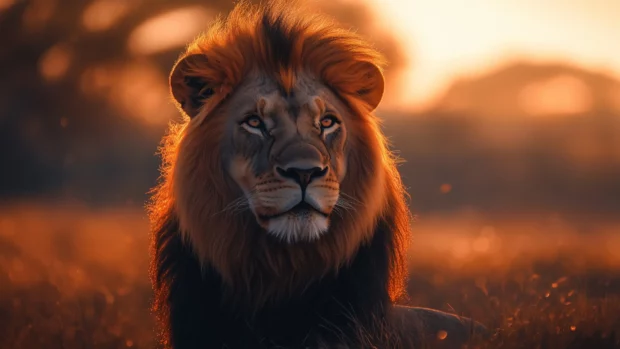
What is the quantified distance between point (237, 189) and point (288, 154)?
1.37 ft

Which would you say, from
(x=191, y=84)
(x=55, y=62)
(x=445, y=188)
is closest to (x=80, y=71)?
(x=55, y=62)

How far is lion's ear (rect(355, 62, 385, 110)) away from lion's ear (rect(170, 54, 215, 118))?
29.4 inches

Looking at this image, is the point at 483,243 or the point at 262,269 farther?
the point at 483,243

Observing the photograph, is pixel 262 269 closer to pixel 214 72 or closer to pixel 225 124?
pixel 225 124

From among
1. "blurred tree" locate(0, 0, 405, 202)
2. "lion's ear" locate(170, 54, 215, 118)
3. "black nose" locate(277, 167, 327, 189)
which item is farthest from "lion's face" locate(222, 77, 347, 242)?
"blurred tree" locate(0, 0, 405, 202)

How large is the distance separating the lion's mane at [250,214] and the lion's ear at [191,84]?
2cm

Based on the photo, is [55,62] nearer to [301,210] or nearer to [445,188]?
[445,188]

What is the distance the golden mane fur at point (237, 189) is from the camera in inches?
163

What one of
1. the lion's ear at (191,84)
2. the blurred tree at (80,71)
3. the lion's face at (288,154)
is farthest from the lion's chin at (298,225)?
the blurred tree at (80,71)

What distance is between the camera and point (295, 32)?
14.4 ft

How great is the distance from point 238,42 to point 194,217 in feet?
2.90

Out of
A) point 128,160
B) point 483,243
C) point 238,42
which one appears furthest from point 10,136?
point 238,42

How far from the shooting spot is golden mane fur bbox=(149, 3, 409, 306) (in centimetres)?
414

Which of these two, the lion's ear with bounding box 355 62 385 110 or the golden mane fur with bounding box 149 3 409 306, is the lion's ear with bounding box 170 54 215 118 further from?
the lion's ear with bounding box 355 62 385 110
